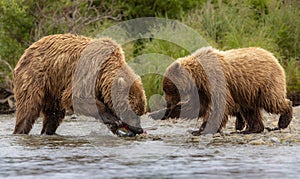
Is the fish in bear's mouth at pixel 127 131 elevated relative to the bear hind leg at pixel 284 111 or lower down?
lower down

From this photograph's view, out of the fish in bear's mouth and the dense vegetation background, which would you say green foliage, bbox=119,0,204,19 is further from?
the fish in bear's mouth

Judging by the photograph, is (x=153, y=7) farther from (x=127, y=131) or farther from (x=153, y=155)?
(x=153, y=155)

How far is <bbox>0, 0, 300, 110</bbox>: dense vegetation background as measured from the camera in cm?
1533

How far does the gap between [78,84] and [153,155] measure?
6.64 feet

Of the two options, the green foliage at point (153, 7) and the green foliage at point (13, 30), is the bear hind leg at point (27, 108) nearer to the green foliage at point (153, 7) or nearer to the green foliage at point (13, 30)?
the green foliage at point (13, 30)

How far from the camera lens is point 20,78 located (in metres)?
10.4

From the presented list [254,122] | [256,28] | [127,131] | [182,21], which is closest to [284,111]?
[254,122]

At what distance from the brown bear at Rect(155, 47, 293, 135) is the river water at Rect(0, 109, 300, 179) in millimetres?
313

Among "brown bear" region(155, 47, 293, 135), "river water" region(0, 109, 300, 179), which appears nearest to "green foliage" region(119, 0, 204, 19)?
"river water" region(0, 109, 300, 179)

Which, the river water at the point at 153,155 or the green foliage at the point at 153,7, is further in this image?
the green foliage at the point at 153,7

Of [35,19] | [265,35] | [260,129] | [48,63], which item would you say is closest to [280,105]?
[260,129]

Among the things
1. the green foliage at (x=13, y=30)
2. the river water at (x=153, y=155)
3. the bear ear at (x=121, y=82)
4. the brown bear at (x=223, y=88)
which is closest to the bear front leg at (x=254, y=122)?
the brown bear at (x=223, y=88)

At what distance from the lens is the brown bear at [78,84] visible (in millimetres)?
9844

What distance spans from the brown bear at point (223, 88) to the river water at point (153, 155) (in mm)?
313
